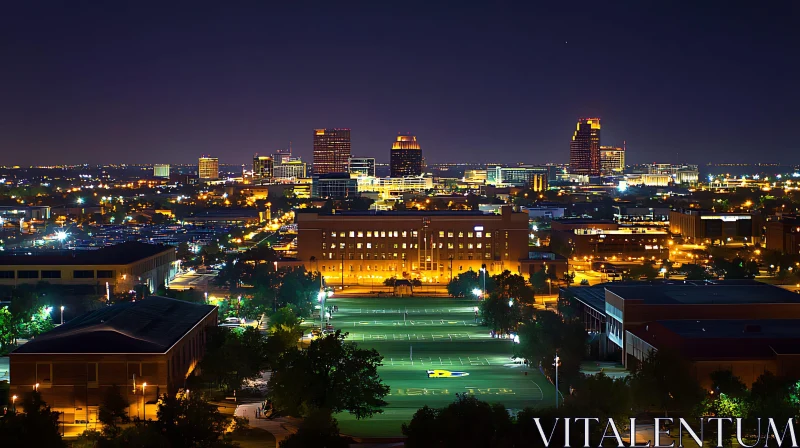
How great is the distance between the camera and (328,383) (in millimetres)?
22062

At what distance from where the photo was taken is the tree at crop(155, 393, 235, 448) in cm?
1803

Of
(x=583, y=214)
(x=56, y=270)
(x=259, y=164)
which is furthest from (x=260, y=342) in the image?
(x=259, y=164)

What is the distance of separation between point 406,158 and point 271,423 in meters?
131

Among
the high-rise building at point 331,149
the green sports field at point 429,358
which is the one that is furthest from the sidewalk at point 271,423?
the high-rise building at point 331,149

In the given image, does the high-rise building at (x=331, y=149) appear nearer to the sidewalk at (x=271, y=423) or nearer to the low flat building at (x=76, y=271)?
the low flat building at (x=76, y=271)

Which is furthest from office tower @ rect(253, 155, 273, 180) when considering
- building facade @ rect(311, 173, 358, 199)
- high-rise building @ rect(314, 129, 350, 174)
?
building facade @ rect(311, 173, 358, 199)

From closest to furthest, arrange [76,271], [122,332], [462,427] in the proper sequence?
1. [462,427]
2. [122,332]
3. [76,271]

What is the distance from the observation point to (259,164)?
199875 millimetres

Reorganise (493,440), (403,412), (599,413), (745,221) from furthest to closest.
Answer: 1. (745,221)
2. (403,412)
3. (599,413)
4. (493,440)

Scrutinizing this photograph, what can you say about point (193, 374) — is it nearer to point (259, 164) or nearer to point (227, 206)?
point (227, 206)

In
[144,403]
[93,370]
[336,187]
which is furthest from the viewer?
[336,187]

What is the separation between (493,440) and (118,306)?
1406cm

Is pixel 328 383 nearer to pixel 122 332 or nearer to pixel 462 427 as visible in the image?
pixel 122 332

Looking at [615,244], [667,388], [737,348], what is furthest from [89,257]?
[615,244]
